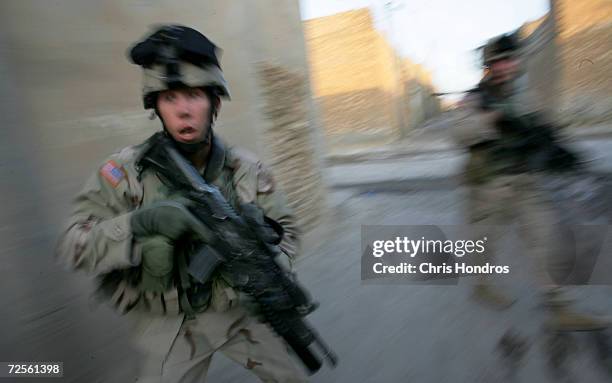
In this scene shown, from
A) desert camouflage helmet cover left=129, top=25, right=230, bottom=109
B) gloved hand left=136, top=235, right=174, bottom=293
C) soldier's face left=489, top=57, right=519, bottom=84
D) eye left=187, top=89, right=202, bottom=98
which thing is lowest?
gloved hand left=136, top=235, right=174, bottom=293

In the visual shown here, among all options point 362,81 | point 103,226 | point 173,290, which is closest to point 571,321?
point 173,290

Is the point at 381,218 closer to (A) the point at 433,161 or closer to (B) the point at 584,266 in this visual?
(B) the point at 584,266

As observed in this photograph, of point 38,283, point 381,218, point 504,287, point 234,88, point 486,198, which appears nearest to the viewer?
point 38,283

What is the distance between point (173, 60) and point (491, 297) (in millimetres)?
2226

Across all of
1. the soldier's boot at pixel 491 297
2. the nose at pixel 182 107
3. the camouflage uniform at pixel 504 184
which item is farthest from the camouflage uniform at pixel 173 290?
the soldier's boot at pixel 491 297

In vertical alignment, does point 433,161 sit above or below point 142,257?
below

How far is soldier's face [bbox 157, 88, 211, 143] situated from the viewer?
50.2 inches

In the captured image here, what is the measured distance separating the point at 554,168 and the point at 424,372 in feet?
3.90

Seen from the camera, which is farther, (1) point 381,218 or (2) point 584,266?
(1) point 381,218

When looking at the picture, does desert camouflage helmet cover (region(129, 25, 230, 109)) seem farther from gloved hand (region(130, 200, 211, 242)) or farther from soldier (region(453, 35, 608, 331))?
soldier (region(453, 35, 608, 331))

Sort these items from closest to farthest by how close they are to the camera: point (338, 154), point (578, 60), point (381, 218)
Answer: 1. point (381, 218)
2. point (578, 60)
3. point (338, 154)

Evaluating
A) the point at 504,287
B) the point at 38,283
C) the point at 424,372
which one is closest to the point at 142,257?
the point at 38,283

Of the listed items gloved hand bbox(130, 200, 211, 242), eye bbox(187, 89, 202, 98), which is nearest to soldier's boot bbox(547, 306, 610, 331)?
gloved hand bbox(130, 200, 211, 242)

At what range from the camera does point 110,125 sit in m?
2.06
